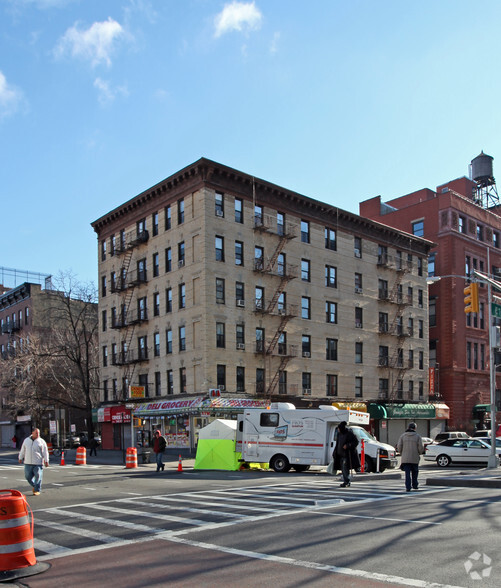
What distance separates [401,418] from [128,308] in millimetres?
23655

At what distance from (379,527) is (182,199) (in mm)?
34513

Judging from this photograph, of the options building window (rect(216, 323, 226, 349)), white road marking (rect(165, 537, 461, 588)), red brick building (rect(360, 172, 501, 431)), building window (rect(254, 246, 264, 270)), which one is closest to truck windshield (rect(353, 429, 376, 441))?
building window (rect(216, 323, 226, 349))

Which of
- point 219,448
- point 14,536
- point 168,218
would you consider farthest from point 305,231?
point 14,536

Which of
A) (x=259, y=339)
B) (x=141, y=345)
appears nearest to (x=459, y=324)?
(x=259, y=339)

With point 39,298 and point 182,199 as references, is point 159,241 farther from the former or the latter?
point 39,298

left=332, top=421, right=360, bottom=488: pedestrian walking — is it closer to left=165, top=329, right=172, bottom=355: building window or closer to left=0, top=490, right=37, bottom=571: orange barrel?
left=0, top=490, right=37, bottom=571: orange barrel

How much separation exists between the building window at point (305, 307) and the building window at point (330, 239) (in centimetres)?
476

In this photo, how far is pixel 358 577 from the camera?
702cm

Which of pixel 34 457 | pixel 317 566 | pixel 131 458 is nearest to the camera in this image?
pixel 317 566

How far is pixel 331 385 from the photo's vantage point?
46.6 meters

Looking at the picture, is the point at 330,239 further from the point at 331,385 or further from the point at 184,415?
the point at 184,415

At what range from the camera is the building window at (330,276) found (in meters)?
47.4

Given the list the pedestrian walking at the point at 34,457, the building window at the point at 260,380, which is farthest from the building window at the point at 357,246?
the pedestrian walking at the point at 34,457

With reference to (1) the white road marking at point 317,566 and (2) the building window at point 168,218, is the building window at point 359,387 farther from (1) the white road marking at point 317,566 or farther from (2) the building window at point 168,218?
(1) the white road marking at point 317,566
